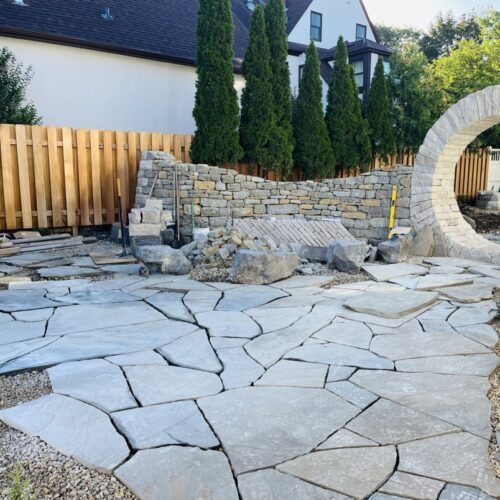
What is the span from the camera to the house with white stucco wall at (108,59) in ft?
37.9

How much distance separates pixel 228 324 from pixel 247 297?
3.06 ft

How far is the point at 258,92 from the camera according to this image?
10.5 m

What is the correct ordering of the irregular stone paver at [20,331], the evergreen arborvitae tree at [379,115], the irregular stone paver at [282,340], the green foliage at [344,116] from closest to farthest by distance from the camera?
1. the irregular stone paver at [282,340]
2. the irregular stone paver at [20,331]
3. the green foliage at [344,116]
4. the evergreen arborvitae tree at [379,115]

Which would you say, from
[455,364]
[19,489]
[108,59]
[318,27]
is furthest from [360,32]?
[19,489]

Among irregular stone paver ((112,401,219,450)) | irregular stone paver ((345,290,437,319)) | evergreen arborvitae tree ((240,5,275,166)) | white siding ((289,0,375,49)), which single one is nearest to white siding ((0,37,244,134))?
evergreen arborvitae tree ((240,5,275,166))

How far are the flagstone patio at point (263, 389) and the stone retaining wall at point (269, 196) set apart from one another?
3650 millimetres

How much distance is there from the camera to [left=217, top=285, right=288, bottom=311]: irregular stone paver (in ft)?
15.2

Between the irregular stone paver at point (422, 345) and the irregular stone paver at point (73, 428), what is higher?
the irregular stone paver at point (73, 428)

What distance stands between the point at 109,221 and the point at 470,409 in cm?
741

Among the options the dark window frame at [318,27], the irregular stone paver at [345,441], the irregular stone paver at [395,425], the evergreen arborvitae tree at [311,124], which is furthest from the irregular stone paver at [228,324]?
the dark window frame at [318,27]

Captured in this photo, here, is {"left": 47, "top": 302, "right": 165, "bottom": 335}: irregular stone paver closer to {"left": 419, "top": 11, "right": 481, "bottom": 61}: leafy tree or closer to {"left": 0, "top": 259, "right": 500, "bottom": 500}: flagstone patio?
{"left": 0, "top": 259, "right": 500, "bottom": 500}: flagstone patio

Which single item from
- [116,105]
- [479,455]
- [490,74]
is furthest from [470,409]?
[490,74]

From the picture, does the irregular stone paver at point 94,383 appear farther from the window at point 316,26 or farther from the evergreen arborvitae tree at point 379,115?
the window at point 316,26

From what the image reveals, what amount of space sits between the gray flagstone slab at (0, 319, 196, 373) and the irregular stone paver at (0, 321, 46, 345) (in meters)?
0.15
